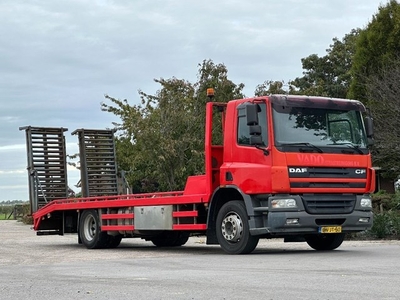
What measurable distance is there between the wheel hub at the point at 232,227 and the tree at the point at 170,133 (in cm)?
1487

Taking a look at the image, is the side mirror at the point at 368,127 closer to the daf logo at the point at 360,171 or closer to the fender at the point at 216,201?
the daf logo at the point at 360,171

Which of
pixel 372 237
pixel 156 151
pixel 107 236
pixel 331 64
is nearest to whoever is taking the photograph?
pixel 107 236

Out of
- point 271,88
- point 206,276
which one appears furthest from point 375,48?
point 206,276

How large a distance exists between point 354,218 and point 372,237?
6.24 metres

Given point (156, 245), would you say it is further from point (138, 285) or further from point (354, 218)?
point (138, 285)

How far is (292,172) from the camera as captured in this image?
14977 mm

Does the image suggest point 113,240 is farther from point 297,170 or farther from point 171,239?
point 297,170

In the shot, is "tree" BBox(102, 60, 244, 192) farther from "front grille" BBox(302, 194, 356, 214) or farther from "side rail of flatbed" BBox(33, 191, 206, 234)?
"front grille" BBox(302, 194, 356, 214)

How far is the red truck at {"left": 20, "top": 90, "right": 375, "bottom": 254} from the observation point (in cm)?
1502

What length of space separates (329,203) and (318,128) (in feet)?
4.74

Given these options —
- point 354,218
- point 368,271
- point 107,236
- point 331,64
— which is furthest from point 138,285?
point 331,64

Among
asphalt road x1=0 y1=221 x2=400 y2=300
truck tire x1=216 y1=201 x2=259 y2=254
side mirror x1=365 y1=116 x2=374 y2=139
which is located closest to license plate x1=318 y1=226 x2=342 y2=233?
asphalt road x1=0 y1=221 x2=400 y2=300

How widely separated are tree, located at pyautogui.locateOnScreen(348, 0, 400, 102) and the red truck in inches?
699

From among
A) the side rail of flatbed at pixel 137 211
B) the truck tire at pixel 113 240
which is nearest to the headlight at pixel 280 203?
the side rail of flatbed at pixel 137 211
